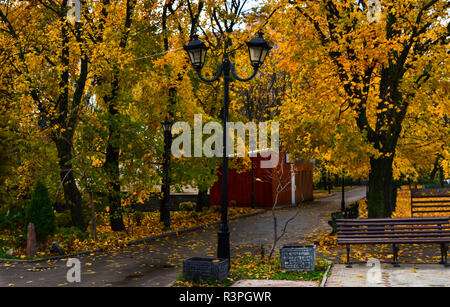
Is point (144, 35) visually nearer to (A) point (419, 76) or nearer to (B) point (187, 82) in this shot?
(B) point (187, 82)

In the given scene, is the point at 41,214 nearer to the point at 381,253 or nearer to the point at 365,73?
the point at 381,253

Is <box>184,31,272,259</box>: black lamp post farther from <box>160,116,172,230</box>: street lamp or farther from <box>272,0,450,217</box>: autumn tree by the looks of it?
<box>160,116,172,230</box>: street lamp

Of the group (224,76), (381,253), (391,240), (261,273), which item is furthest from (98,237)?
(391,240)

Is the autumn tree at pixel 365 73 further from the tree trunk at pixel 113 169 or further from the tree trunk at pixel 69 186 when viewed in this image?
the tree trunk at pixel 69 186

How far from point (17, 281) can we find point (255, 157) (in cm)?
2487

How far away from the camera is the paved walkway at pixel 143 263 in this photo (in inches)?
451

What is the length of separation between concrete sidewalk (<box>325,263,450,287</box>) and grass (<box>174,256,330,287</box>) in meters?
0.37

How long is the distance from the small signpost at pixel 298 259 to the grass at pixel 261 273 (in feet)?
0.44

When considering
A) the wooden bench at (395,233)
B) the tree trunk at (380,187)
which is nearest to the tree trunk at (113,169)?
the tree trunk at (380,187)

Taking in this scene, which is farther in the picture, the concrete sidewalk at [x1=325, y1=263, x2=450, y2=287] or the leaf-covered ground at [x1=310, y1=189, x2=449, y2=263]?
the leaf-covered ground at [x1=310, y1=189, x2=449, y2=263]

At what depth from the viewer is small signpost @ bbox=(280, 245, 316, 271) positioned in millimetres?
11016

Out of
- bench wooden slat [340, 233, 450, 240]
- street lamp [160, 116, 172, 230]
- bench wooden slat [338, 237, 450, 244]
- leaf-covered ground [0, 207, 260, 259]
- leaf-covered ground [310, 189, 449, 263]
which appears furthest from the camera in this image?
street lamp [160, 116, 172, 230]

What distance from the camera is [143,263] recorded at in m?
13.8

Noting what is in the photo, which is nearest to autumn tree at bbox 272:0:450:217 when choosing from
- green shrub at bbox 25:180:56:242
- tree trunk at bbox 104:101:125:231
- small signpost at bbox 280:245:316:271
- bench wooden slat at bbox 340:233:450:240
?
bench wooden slat at bbox 340:233:450:240
